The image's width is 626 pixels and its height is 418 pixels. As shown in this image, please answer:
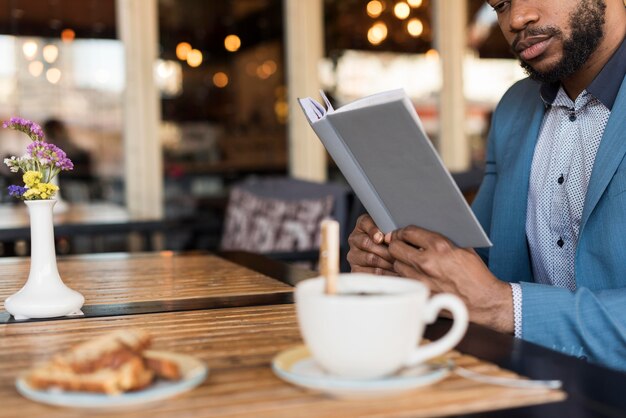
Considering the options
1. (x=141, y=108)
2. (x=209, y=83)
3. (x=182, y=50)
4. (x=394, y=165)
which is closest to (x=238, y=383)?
(x=394, y=165)

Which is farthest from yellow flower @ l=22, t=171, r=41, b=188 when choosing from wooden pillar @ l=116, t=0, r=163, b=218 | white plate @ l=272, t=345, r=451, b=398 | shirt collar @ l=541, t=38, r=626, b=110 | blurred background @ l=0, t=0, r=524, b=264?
wooden pillar @ l=116, t=0, r=163, b=218

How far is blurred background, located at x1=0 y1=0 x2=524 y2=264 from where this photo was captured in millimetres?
4957

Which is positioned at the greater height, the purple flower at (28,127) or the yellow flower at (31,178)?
the purple flower at (28,127)

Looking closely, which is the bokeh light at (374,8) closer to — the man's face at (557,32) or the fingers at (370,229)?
the man's face at (557,32)

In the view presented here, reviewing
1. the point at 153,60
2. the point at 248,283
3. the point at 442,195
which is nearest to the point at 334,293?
the point at 442,195

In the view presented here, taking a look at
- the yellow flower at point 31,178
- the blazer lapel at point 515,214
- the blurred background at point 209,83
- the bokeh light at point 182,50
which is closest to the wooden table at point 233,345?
the yellow flower at point 31,178

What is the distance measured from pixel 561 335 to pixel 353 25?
457 centimetres

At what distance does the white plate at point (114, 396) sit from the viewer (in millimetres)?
790

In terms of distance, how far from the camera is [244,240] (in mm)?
4301

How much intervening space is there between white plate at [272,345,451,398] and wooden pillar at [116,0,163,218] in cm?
415

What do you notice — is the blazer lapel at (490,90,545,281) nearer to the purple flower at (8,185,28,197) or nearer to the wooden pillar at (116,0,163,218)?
the purple flower at (8,185,28,197)

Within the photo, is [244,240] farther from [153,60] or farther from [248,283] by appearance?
A: [248,283]

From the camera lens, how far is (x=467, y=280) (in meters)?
1.32

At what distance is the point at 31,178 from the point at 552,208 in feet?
3.52
